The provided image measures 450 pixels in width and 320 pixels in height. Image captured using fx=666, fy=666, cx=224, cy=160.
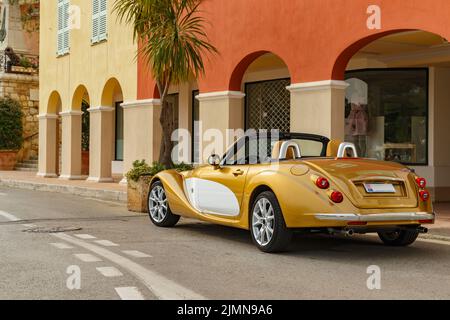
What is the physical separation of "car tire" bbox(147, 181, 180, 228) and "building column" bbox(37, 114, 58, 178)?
1498cm

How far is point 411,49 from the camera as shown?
14.4m

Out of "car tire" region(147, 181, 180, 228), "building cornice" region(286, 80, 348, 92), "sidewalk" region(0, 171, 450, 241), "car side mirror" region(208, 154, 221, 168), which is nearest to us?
"car side mirror" region(208, 154, 221, 168)

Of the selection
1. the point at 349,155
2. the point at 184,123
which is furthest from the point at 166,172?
the point at 184,123

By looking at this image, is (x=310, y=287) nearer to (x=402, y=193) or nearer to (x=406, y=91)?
(x=402, y=193)

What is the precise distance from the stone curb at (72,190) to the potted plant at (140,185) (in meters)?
2.17

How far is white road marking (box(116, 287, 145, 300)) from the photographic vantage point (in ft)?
17.5

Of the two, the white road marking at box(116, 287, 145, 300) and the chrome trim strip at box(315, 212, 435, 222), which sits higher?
the chrome trim strip at box(315, 212, 435, 222)

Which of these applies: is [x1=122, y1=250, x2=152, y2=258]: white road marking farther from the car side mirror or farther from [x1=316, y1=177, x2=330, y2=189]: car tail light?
[x1=316, y1=177, x2=330, y2=189]: car tail light

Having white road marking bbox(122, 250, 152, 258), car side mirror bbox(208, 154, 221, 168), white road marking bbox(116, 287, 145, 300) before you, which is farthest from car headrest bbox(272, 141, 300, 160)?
white road marking bbox(116, 287, 145, 300)

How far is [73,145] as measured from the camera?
22719 millimetres

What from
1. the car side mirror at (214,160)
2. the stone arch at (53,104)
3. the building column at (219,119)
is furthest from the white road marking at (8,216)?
the stone arch at (53,104)

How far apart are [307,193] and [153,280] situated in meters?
2.05

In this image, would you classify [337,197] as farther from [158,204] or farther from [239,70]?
[239,70]

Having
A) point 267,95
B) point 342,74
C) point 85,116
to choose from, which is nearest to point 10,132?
point 85,116
